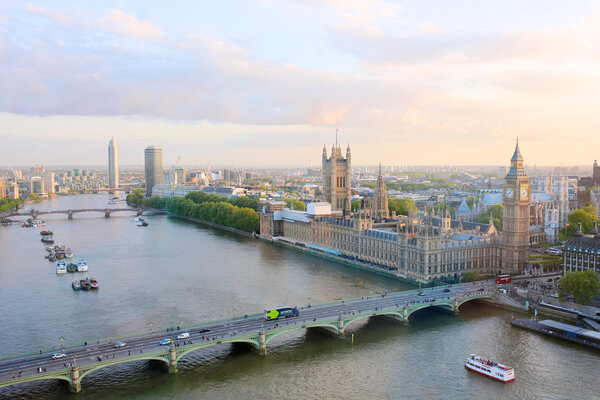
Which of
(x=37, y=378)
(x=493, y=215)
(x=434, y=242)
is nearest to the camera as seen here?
(x=37, y=378)

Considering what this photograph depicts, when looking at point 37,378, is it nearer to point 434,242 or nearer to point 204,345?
point 204,345

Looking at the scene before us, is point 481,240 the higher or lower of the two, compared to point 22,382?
higher

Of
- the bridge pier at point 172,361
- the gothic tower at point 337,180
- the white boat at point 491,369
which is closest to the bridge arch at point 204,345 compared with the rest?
the bridge pier at point 172,361

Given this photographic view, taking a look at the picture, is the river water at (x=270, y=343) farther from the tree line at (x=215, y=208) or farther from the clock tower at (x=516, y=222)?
the tree line at (x=215, y=208)

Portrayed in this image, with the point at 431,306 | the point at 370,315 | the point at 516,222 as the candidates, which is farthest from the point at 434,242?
the point at 370,315

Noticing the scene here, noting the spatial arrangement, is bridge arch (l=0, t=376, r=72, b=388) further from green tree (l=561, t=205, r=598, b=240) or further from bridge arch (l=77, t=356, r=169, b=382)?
green tree (l=561, t=205, r=598, b=240)

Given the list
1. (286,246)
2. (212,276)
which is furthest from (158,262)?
(286,246)

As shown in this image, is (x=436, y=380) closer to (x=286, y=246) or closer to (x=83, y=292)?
(x=83, y=292)
